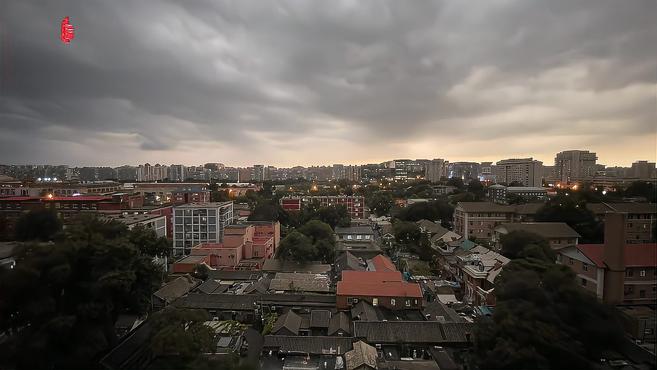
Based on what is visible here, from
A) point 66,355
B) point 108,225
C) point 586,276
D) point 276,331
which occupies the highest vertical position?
point 108,225

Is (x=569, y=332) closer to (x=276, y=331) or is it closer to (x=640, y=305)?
(x=640, y=305)

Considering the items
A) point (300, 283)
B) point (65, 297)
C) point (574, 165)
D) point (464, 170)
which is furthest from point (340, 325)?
point (464, 170)

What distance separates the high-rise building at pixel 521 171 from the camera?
39.7 meters

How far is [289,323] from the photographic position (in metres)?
8.20

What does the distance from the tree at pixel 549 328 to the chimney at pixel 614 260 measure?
3.02 meters

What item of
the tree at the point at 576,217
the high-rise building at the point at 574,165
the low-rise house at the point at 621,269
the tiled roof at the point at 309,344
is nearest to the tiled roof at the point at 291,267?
the tiled roof at the point at 309,344

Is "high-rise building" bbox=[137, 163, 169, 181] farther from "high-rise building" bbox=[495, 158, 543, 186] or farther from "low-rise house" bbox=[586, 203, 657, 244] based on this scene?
"low-rise house" bbox=[586, 203, 657, 244]

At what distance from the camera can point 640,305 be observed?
728 centimetres

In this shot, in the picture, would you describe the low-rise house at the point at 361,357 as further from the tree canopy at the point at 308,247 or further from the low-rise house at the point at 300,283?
the tree canopy at the point at 308,247

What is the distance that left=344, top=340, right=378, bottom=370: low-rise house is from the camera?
251 inches

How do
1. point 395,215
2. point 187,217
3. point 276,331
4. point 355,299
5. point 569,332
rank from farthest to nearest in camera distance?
point 395,215 < point 187,217 < point 355,299 < point 276,331 < point 569,332

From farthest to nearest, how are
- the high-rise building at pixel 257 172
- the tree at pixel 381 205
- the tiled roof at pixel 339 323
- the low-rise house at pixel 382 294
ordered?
the high-rise building at pixel 257 172
the tree at pixel 381 205
the low-rise house at pixel 382 294
the tiled roof at pixel 339 323

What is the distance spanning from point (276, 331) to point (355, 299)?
2535 millimetres

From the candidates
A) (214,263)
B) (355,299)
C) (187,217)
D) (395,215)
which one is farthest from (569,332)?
(395,215)
